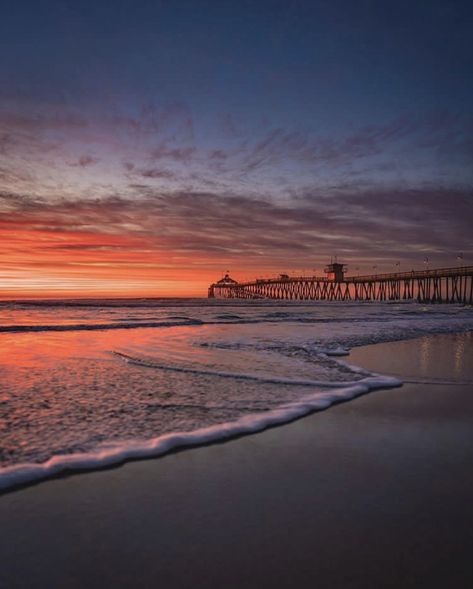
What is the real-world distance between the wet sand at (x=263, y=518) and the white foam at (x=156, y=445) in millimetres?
161

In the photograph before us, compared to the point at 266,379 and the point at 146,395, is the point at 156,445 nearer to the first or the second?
the point at 146,395

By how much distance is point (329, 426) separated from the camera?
14.5 feet

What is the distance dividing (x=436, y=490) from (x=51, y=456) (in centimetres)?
293

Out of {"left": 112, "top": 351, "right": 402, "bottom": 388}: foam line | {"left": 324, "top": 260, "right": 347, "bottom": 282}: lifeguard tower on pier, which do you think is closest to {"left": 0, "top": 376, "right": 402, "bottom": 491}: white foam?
{"left": 112, "top": 351, "right": 402, "bottom": 388}: foam line

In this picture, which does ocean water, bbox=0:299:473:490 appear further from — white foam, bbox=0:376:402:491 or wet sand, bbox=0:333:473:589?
wet sand, bbox=0:333:473:589

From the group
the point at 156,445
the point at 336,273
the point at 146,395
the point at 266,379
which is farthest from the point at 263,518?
the point at 336,273

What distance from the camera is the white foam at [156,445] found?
3.25 meters

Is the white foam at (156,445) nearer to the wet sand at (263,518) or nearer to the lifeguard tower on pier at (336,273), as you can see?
the wet sand at (263,518)

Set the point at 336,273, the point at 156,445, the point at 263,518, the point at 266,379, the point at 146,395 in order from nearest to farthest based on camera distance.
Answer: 1. the point at 263,518
2. the point at 156,445
3. the point at 146,395
4. the point at 266,379
5. the point at 336,273

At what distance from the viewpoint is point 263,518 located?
257cm

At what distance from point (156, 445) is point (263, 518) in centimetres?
155

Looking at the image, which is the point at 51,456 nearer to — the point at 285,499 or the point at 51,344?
the point at 285,499

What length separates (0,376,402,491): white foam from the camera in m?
3.25

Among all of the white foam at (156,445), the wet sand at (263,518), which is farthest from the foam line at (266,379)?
the wet sand at (263,518)
